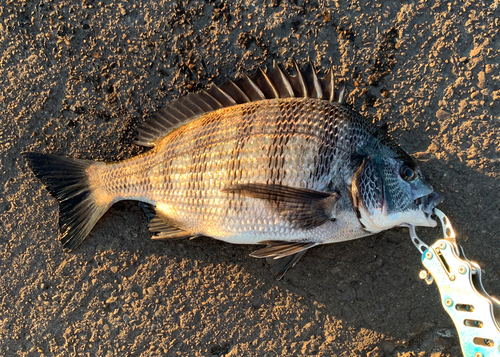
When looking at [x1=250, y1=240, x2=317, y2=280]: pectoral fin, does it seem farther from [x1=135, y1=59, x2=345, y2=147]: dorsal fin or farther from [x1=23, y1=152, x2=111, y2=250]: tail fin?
[x1=23, y1=152, x2=111, y2=250]: tail fin

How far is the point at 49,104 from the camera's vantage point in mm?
2277

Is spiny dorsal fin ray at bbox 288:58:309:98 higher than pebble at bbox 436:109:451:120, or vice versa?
spiny dorsal fin ray at bbox 288:58:309:98

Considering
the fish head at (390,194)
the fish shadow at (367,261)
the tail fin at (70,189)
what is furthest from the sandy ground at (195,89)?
the fish head at (390,194)

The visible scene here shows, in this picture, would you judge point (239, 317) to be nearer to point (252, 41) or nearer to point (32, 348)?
point (32, 348)

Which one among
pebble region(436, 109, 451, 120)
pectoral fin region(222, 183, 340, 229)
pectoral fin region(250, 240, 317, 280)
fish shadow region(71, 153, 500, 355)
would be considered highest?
pebble region(436, 109, 451, 120)

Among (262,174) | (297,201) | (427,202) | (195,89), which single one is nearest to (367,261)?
(427,202)

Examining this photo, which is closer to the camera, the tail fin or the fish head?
the fish head

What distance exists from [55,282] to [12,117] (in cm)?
119

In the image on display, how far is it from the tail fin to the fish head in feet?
5.24

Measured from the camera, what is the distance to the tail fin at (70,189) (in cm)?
215

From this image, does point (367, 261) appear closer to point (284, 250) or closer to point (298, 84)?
point (284, 250)

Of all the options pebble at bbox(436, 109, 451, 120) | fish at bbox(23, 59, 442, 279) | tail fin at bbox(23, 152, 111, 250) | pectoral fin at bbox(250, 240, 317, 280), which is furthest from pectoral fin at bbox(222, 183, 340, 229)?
tail fin at bbox(23, 152, 111, 250)

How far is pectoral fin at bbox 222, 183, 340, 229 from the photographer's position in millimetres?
1746

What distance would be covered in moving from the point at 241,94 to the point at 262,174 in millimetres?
555
